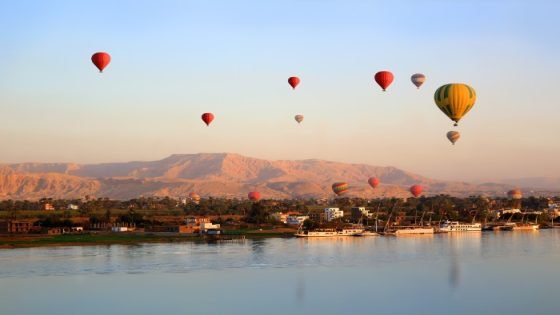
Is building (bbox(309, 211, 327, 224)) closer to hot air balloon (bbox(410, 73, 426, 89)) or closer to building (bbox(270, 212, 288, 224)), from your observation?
building (bbox(270, 212, 288, 224))

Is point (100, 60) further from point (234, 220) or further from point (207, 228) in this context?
point (234, 220)

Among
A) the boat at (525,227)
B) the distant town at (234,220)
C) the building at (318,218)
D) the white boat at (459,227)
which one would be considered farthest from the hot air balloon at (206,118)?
the boat at (525,227)

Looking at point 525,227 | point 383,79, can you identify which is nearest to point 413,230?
point 525,227

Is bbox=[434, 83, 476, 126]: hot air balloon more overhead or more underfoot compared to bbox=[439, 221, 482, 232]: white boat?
more overhead

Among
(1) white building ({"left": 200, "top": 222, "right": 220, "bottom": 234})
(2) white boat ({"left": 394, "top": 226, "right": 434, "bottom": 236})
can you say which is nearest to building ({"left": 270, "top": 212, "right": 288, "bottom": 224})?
(2) white boat ({"left": 394, "top": 226, "right": 434, "bottom": 236})

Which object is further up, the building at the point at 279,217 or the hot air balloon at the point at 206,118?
the hot air balloon at the point at 206,118

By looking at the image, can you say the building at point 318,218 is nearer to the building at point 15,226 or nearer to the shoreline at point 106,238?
the shoreline at point 106,238

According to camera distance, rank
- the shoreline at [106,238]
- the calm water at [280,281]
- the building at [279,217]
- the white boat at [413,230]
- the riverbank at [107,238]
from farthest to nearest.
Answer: the building at [279,217], the white boat at [413,230], the riverbank at [107,238], the shoreline at [106,238], the calm water at [280,281]
